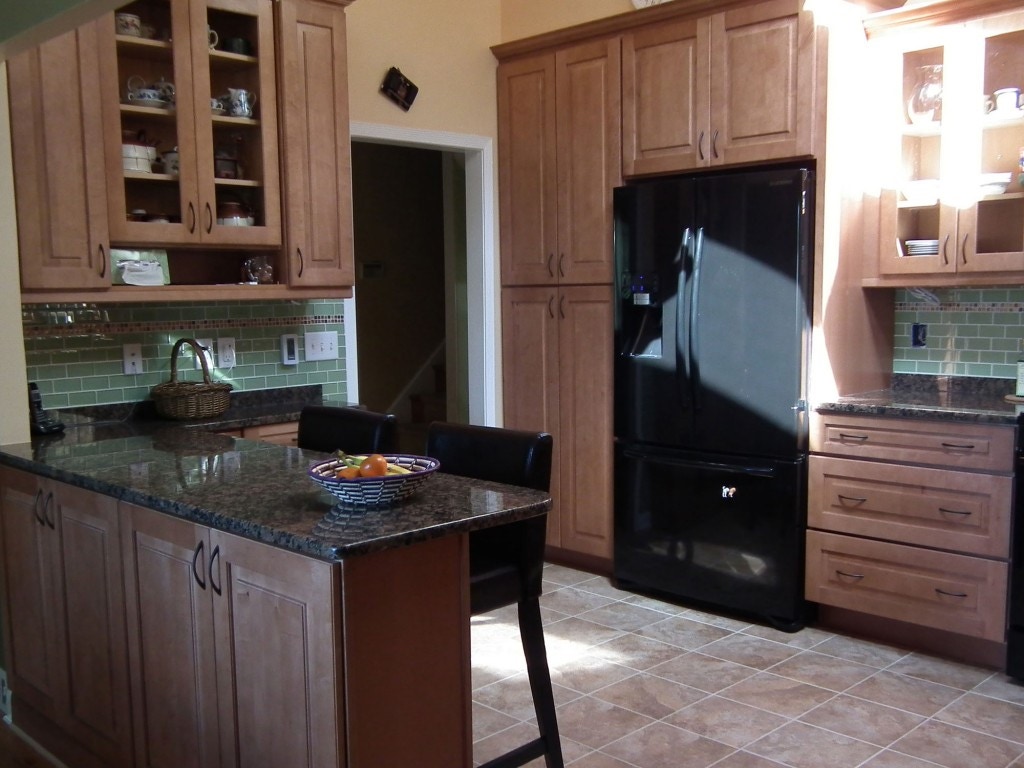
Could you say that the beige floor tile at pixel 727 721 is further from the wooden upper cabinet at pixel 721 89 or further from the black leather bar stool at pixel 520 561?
the wooden upper cabinet at pixel 721 89

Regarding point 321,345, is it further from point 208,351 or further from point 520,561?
point 520,561

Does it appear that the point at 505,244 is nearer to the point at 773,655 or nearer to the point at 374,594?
the point at 773,655

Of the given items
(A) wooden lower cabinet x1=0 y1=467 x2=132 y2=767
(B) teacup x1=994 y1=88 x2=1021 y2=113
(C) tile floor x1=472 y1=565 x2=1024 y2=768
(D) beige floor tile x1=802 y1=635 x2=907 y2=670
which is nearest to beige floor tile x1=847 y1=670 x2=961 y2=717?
(C) tile floor x1=472 y1=565 x2=1024 y2=768

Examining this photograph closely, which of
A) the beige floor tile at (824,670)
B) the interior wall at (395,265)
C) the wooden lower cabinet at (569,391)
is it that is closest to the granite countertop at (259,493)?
the beige floor tile at (824,670)

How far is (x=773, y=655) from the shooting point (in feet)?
10.9

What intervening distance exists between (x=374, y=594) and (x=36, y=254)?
1937mm

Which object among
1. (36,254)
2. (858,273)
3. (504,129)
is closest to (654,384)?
(858,273)

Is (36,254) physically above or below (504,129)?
below

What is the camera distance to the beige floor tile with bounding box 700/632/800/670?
3.28 metres

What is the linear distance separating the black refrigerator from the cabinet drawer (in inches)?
4.4

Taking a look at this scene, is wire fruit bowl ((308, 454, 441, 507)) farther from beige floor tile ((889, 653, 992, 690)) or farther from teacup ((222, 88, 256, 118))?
beige floor tile ((889, 653, 992, 690))

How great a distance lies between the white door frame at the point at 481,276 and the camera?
449 cm

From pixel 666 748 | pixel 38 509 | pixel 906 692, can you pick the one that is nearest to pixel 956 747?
pixel 906 692

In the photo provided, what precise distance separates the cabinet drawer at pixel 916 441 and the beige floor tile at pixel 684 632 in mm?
795
